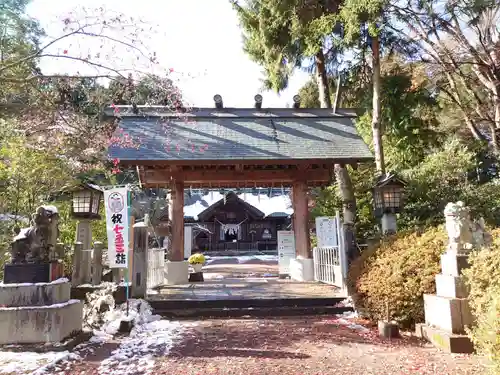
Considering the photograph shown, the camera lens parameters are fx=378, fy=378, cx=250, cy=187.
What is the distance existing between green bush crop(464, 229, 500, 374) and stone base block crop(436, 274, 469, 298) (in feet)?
0.54

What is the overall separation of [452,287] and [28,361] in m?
5.59

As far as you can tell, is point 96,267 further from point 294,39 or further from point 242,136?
point 294,39

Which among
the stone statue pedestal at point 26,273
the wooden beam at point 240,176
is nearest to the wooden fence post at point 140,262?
the stone statue pedestal at point 26,273

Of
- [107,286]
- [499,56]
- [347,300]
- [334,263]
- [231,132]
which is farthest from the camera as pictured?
[499,56]

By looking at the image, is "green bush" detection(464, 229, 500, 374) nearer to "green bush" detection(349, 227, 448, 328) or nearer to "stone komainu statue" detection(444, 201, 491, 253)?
"stone komainu statue" detection(444, 201, 491, 253)

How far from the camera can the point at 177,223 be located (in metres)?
11.2

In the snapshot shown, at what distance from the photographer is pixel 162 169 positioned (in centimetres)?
1159

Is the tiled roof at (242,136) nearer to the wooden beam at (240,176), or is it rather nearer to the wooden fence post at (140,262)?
the wooden beam at (240,176)

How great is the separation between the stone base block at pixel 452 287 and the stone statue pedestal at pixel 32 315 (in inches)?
213

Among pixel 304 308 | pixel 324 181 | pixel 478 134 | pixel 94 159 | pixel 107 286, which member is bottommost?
pixel 304 308

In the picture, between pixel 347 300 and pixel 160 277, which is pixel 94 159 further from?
pixel 347 300

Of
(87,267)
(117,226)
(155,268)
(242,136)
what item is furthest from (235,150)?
(87,267)

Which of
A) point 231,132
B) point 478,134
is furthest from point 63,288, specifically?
point 478,134

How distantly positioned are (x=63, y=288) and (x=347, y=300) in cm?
556
